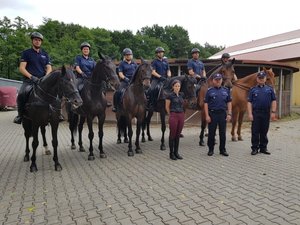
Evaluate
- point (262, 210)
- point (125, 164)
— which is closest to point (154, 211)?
point (262, 210)

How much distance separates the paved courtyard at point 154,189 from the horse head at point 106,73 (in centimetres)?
197

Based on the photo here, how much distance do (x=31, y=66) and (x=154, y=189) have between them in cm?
399

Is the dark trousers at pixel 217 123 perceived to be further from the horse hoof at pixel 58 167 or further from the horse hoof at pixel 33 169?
the horse hoof at pixel 33 169

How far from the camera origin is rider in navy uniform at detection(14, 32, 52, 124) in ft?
21.2

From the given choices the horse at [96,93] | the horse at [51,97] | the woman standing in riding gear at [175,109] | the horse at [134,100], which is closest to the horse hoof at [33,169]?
the horse at [51,97]

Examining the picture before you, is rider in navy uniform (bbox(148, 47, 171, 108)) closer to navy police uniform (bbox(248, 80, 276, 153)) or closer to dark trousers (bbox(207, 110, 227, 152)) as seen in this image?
dark trousers (bbox(207, 110, 227, 152))

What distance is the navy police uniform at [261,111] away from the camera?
7594mm

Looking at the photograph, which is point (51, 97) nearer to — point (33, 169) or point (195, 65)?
point (33, 169)

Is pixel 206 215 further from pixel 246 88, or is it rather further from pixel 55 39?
pixel 55 39

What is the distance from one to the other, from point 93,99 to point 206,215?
4.52 metres

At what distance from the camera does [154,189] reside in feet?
16.7

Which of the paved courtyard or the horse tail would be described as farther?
the horse tail

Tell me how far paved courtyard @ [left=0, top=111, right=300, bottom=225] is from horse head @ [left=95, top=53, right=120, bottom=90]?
6.46 feet

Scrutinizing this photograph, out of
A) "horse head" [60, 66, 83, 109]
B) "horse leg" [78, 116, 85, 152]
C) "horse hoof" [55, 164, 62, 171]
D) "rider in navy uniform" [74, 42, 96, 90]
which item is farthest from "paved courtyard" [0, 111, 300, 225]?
"rider in navy uniform" [74, 42, 96, 90]
